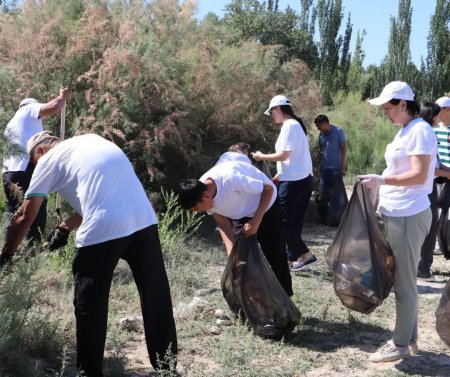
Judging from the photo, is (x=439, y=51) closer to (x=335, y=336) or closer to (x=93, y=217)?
(x=335, y=336)

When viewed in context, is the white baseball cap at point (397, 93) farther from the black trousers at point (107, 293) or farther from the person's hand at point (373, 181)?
the black trousers at point (107, 293)

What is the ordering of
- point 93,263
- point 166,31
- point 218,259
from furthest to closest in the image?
point 166,31 < point 218,259 < point 93,263

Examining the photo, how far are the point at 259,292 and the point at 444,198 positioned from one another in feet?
9.31

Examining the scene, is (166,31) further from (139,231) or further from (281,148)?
(139,231)

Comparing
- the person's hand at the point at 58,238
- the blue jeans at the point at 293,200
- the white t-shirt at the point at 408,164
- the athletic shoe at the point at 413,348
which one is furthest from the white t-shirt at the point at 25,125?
the athletic shoe at the point at 413,348

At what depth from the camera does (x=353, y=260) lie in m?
3.86

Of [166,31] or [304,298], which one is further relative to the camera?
[166,31]

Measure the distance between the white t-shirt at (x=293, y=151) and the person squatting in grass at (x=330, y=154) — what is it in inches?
99.0

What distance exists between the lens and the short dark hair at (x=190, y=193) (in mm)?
3652

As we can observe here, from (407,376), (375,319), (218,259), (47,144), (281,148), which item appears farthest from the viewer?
(218,259)

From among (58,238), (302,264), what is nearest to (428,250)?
(302,264)

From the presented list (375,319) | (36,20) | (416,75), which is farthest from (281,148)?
(416,75)

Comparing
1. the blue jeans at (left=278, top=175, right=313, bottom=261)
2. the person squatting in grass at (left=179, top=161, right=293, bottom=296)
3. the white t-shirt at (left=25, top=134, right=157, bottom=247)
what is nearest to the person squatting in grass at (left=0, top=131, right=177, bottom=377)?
the white t-shirt at (left=25, top=134, right=157, bottom=247)

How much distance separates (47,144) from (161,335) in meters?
1.20
